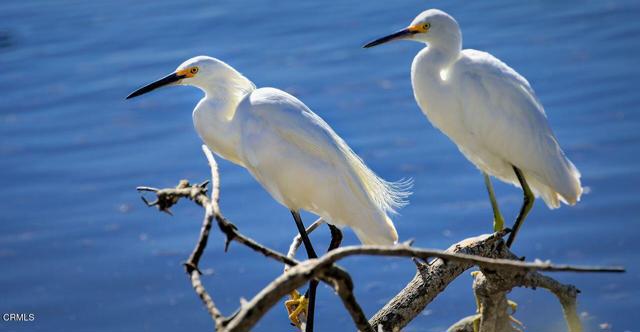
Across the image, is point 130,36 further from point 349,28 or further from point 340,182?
point 340,182

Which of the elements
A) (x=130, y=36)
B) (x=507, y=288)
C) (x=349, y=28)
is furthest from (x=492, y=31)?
(x=507, y=288)

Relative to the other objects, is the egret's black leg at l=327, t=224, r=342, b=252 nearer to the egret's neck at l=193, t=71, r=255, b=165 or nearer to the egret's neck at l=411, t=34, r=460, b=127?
the egret's neck at l=193, t=71, r=255, b=165

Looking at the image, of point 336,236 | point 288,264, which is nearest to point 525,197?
point 336,236

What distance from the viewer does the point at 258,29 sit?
1348 cm

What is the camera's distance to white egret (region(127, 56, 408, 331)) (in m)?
4.82

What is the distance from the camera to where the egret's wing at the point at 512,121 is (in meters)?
5.14

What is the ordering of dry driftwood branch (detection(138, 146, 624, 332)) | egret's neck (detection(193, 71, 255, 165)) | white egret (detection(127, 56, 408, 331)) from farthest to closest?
1. egret's neck (detection(193, 71, 255, 165))
2. white egret (detection(127, 56, 408, 331))
3. dry driftwood branch (detection(138, 146, 624, 332))

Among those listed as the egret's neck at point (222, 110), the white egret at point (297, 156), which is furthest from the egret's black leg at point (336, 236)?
the egret's neck at point (222, 110)

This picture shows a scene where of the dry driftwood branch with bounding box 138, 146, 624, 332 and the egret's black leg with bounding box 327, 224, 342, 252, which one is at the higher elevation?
the dry driftwood branch with bounding box 138, 146, 624, 332

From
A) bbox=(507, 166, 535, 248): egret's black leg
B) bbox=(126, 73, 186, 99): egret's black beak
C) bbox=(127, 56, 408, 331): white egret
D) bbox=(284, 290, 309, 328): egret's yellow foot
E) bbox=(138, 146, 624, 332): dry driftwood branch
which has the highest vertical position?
bbox=(138, 146, 624, 332): dry driftwood branch

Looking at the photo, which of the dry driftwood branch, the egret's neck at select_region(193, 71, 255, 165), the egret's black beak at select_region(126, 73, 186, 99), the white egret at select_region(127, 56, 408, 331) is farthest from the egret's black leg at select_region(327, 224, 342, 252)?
the dry driftwood branch

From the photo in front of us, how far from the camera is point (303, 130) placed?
4828mm

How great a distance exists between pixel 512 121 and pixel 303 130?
3.43ft

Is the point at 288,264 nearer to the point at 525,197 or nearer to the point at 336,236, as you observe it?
the point at 336,236
